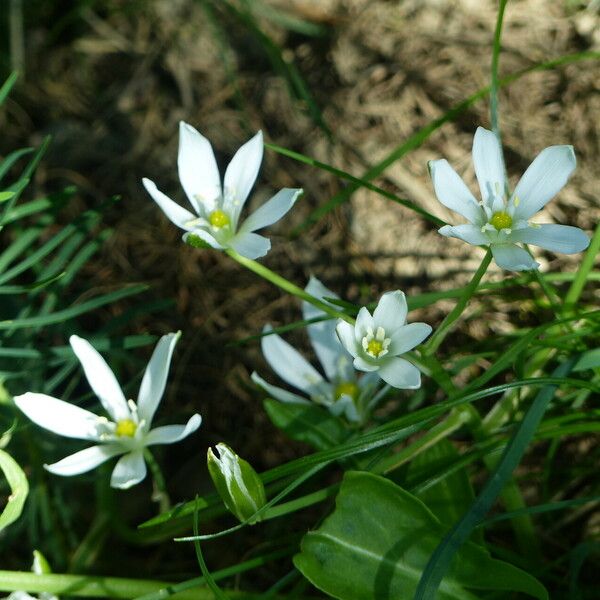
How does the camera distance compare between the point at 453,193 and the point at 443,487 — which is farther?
the point at 443,487

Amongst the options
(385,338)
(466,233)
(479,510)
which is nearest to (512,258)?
(466,233)

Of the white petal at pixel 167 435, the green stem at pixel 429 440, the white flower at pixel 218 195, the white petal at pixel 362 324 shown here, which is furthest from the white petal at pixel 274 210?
the green stem at pixel 429 440

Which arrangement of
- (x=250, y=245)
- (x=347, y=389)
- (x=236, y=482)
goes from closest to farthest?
(x=236, y=482), (x=250, y=245), (x=347, y=389)

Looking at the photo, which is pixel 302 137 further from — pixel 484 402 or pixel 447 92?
pixel 484 402

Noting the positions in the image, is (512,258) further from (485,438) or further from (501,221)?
(485,438)

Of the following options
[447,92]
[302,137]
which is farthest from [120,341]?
[447,92]

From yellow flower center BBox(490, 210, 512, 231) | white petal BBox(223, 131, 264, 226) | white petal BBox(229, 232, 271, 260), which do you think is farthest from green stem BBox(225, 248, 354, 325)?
yellow flower center BBox(490, 210, 512, 231)
